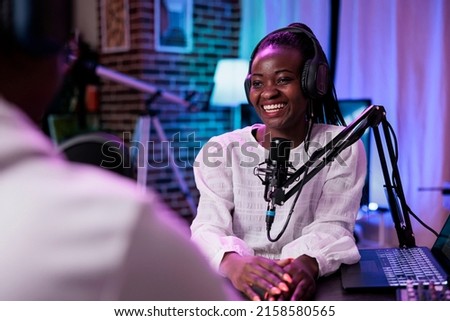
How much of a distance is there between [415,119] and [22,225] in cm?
194

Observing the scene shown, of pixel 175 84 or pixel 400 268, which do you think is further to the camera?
pixel 175 84

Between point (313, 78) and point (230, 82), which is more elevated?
point (313, 78)

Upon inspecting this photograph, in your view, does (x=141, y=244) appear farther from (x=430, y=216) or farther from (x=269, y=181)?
(x=430, y=216)

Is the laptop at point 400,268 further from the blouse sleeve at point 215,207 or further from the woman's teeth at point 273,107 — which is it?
the woman's teeth at point 273,107

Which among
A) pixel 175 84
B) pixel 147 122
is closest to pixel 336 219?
pixel 147 122

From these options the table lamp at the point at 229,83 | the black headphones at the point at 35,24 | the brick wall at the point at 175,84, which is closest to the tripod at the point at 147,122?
the brick wall at the point at 175,84

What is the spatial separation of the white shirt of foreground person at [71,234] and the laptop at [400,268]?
0.58 m

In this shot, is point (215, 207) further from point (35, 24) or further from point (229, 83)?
point (229, 83)

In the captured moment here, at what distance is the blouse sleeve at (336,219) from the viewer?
924 millimetres

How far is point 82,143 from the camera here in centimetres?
62

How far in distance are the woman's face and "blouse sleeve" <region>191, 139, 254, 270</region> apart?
0.38ft

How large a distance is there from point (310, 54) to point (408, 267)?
45 cm

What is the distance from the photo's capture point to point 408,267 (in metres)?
0.87
